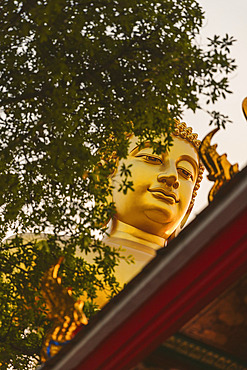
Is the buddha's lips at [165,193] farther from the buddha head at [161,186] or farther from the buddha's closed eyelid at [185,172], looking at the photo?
the buddha's closed eyelid at [185,172]

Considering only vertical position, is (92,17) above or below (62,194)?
above

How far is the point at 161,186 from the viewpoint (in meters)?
12.0

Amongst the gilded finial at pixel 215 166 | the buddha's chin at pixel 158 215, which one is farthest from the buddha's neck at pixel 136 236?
the gilded finial at pixel 215 166

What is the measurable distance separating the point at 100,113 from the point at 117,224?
4.94m

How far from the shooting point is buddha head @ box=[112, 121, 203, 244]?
39.3 feet

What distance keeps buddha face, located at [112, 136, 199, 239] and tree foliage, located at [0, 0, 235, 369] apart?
4.08 metres

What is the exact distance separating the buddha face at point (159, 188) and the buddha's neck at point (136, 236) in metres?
0.07

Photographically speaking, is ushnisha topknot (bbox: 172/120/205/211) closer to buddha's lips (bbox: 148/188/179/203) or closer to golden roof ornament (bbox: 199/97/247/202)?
buddha's lips (bbox: 148/188/179/203)

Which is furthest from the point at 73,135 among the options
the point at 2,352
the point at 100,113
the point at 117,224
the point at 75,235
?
the point at 117,224

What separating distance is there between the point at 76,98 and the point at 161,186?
4.80 meters

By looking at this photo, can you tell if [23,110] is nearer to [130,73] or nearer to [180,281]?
[130,73]

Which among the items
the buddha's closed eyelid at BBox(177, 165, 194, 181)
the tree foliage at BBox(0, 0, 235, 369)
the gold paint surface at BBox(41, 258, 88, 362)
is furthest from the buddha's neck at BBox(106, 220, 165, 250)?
the gold paint surface at BBox(41, 258, 88, 362)

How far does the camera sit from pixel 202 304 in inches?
129

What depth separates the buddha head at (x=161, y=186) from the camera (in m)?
12.0
